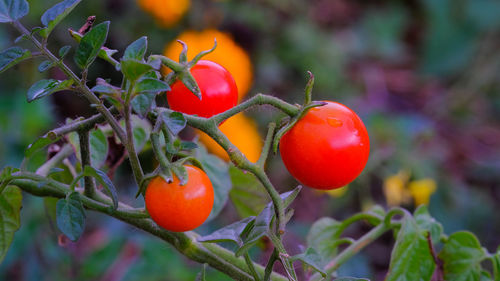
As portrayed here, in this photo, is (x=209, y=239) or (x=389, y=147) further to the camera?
(x=389, y=147)

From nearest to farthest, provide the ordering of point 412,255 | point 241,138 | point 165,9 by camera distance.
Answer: point 412,255
point 241,138
point 165,9

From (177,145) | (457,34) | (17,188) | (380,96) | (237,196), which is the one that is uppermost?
(177,145)

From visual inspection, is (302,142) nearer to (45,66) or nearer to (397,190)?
(45,66)

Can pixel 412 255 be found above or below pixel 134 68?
below

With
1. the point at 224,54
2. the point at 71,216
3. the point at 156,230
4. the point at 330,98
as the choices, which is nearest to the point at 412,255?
the point at 156,230

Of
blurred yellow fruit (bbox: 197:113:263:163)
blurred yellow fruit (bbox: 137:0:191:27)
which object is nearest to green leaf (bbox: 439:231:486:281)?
blurred yellow fruit (bbox: 197:113:263:163)

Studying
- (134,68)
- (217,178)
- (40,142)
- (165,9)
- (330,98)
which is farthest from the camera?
(330,98)

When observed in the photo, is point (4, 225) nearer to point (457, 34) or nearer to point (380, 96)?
point (380, 96)

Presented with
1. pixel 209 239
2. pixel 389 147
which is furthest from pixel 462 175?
pixel 209 239
